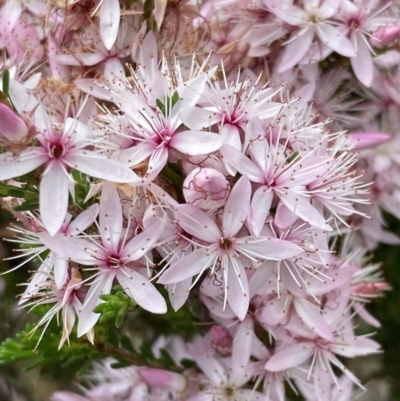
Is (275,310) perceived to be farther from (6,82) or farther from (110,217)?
(6,82)

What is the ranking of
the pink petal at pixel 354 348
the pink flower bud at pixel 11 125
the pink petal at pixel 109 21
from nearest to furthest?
the pink flower bud at pixel 11 125 < the pink petal at pixel 109 21 < the pink petal at pixel 354 348

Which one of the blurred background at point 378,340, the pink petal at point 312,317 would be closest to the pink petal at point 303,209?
the pink petal at point 312,317

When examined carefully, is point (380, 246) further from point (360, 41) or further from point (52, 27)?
point (52, 27)

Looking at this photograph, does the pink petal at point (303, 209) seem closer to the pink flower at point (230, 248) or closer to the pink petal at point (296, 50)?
the pink flower at point (230, 248)

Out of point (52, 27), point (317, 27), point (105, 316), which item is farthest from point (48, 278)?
point (317, 27)

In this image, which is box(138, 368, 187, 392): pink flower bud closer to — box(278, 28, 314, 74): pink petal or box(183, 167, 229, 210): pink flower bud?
box(183, 167, 229, 210): pink flower bud

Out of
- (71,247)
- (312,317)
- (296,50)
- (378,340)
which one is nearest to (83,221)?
(71,247)
